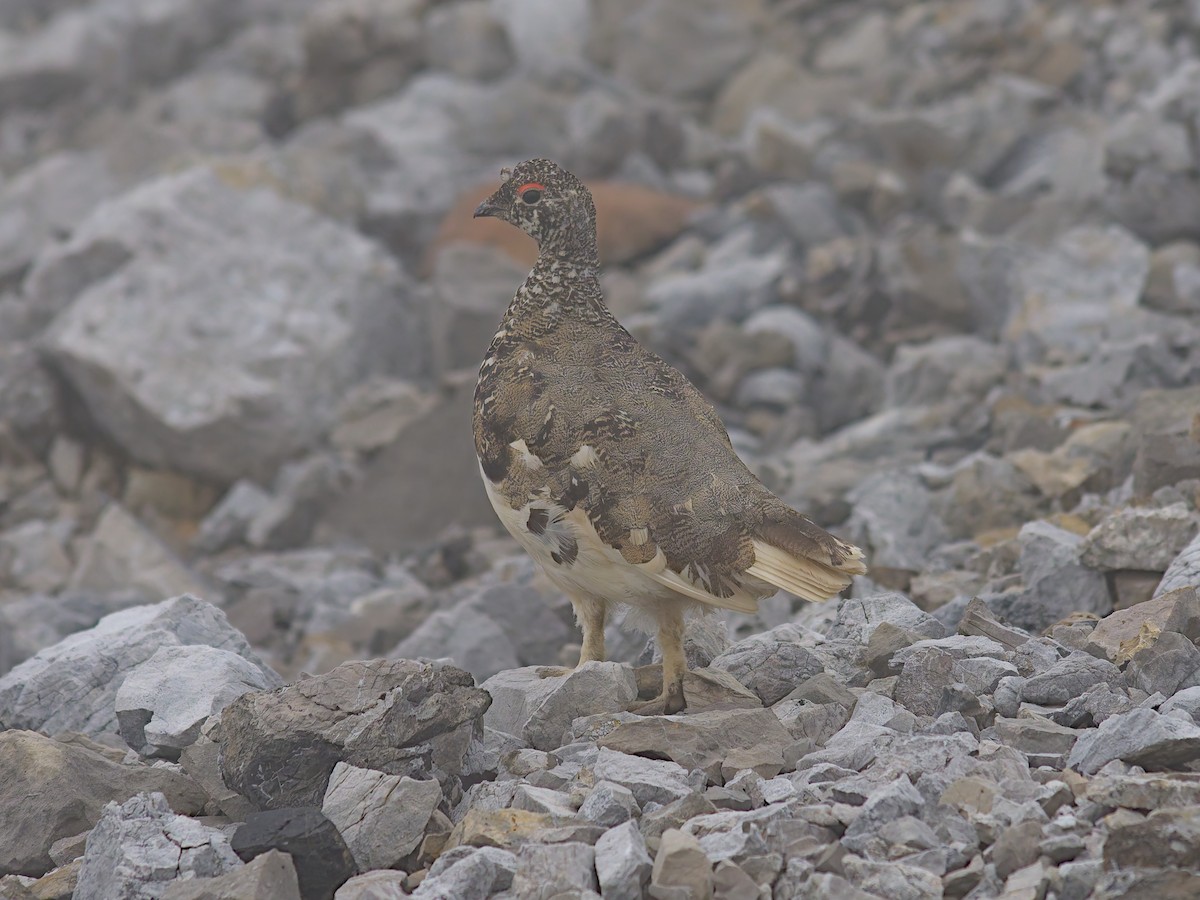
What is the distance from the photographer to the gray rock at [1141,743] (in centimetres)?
520

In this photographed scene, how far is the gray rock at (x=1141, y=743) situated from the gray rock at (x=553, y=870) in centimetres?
166

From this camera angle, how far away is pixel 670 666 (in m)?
6.47

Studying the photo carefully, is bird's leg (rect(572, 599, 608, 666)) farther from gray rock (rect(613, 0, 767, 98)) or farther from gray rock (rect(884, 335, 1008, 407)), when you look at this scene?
gray rock (rect(613, 0, 767, 98))

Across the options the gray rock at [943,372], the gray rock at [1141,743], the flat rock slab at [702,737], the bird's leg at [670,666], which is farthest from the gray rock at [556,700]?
the gray rock at [943,372]

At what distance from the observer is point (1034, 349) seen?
39.7ft

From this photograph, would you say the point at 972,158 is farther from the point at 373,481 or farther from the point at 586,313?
the point at 586,313

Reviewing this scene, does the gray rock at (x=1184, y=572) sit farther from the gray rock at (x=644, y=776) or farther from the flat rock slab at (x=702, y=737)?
the gray rock at (x=644, y=776)

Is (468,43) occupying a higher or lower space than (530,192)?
lower

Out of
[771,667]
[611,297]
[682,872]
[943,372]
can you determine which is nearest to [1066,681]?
[771,667]

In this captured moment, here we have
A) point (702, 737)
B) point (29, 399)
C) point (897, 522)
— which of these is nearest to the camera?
point (702, 737)

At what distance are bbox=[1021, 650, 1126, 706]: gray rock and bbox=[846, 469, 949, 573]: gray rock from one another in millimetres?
2954

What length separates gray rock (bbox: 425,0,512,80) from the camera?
2035cm

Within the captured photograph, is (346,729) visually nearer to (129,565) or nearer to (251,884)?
(251,884)

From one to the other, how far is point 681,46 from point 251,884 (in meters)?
16.4
